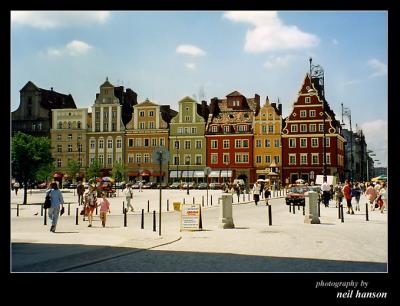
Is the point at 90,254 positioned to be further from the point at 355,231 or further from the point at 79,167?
the point at 79,167

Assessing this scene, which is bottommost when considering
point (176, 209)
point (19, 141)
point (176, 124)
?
point (176, 209)

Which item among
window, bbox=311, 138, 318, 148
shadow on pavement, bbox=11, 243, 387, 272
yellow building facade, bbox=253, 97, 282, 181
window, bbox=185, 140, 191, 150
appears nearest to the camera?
shadow on pavement, bbox=11, 243, 387, 272

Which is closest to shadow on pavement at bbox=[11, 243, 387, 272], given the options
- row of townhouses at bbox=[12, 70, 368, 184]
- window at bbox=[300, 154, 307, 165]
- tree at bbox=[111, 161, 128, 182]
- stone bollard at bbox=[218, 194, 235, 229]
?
stone bollard at bbox=[218, 194, 235, 229]

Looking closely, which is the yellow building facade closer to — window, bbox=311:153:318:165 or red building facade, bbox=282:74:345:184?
red building facade, bbox=282:74:345:184

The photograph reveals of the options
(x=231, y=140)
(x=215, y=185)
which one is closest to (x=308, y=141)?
(x=231, y=140)

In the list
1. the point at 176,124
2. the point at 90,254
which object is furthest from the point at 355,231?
the point at 176,124

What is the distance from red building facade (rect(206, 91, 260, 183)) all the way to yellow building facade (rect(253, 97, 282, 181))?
40.6 inches

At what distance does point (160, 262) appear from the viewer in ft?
38.7

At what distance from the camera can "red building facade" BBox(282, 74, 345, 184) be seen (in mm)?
77812

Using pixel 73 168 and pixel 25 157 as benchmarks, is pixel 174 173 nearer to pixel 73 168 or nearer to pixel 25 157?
pixel 73 168

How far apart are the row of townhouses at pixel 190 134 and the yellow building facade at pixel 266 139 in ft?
0.54

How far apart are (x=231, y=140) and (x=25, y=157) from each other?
52126mm

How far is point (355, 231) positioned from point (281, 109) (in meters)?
75.4
